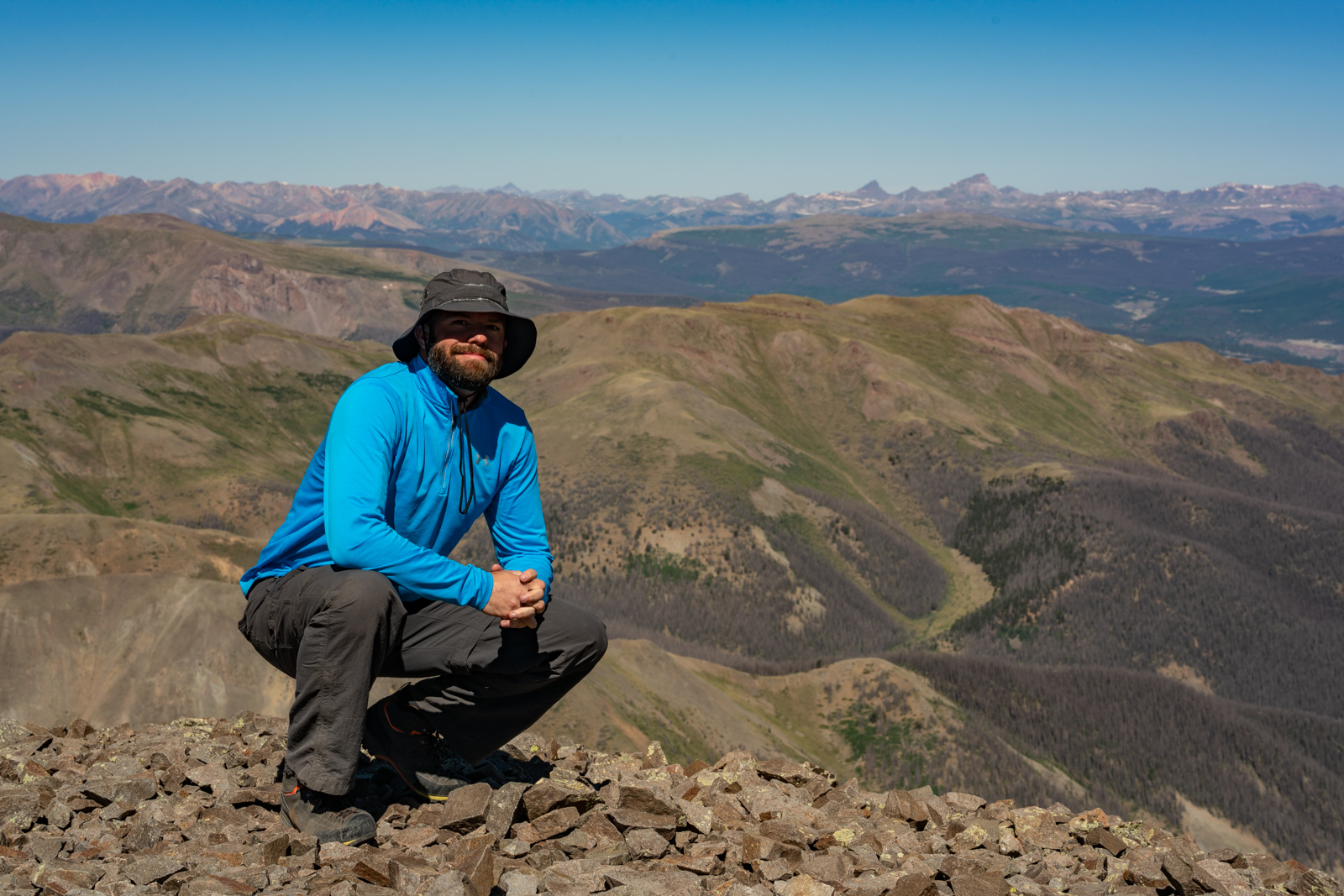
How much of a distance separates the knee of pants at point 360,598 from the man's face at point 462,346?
2.08 metres

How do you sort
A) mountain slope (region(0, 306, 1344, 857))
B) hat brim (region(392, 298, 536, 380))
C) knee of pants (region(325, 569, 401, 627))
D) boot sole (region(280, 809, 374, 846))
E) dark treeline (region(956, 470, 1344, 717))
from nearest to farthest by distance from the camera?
knee of pants (region(325, 569, 401, 627)) < boot sole (region(280, 809, 374, 846)) < hat brim (region(392, 298, 536, 380)) < mountain slope (region(0, 306, 1344, 857)) < dark treeline (region(956, 470, 1344, 717))

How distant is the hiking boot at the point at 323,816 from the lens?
25.3 ft

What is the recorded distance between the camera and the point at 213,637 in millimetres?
36625

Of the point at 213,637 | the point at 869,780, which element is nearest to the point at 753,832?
the point at 213,637

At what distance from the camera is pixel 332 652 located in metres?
7.39

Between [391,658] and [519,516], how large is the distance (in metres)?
1.93

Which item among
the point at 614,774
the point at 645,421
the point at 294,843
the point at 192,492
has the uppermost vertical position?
the point at 294,843

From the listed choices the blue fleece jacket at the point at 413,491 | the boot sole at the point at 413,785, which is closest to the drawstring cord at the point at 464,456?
the blue fleece jacket at the point at 413,491

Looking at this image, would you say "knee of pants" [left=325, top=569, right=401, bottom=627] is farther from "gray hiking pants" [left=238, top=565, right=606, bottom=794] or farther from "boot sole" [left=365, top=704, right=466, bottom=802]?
"boot sole" [left=365, top=704, right=466, bottom=802]

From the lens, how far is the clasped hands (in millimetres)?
7719

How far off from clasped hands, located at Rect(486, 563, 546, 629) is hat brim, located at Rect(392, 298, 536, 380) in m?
1.97

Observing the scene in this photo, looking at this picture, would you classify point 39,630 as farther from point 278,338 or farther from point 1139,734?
point 278,338

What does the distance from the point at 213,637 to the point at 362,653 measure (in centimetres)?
3482

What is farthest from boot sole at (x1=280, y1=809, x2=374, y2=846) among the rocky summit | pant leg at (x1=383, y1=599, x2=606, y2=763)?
pant leg at (x1=383, y1=599, x2=606, y2=763)
